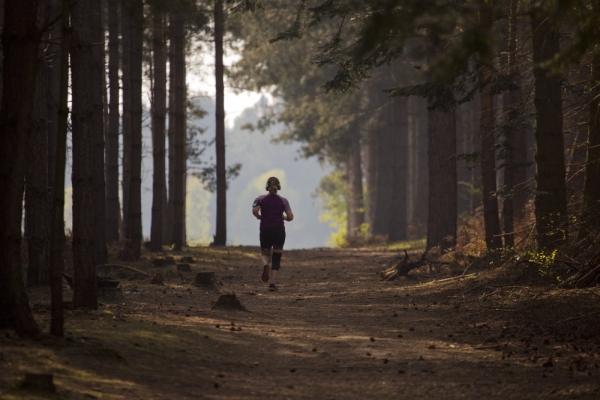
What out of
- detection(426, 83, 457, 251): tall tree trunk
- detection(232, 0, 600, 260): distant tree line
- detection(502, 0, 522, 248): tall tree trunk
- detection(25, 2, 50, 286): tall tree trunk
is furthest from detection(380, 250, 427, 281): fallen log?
detection(25, 2, 50, 286): tall tree trunk

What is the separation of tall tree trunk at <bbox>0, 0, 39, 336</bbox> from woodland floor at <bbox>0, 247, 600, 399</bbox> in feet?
1.10

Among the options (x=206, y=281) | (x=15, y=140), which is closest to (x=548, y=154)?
(x=206, y=281)

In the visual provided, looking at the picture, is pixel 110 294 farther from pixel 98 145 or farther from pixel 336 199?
pixel 336 199

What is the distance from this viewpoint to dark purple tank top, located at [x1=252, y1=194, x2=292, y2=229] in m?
14.6

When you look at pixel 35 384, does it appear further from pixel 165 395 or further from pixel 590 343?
pixel 590 343

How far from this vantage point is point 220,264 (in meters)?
21.1

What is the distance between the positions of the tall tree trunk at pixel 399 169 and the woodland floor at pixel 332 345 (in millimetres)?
22159

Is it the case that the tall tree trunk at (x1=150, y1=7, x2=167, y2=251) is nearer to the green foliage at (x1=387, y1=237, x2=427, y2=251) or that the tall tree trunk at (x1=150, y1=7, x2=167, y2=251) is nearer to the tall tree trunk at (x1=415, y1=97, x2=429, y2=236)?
the green foliage at (x1=387, y1=237, x2=427, y2=251)

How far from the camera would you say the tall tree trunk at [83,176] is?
935 cm

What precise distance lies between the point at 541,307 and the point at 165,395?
5.81 meters

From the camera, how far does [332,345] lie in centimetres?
848

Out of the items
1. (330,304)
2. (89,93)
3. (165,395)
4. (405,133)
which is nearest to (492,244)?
(330,304)

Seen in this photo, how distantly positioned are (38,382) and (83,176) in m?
4.41

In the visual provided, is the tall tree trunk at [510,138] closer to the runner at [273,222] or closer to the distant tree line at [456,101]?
the distant tree line at [456,101]
